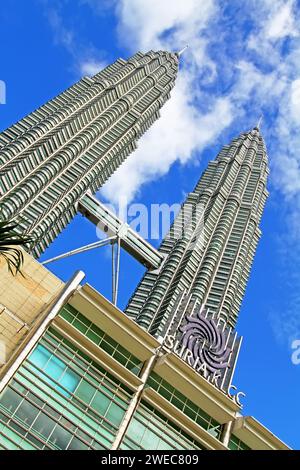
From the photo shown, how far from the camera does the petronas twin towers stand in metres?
103

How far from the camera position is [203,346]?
45094 mm

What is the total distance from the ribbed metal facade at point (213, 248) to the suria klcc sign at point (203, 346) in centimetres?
3818

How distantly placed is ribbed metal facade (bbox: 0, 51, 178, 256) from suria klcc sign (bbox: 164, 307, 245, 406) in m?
44.9

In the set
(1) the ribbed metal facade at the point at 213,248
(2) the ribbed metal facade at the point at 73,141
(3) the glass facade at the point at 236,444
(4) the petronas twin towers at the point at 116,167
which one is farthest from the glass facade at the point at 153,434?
(2) the ribbed metal facade at the point at 73,141

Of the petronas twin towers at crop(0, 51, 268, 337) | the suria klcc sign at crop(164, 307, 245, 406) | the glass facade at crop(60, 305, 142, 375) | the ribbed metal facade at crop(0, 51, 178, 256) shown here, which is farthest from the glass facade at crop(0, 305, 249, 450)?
the ribbed metal facade at crop(0, 51, 178, 256)

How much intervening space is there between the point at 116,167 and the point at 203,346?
9466 centimetres

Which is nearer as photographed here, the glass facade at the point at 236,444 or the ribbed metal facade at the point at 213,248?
the glass facade at the point at 236,444

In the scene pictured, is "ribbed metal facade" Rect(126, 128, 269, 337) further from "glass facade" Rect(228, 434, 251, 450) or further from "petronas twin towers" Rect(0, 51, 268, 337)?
"glass facade" Rect(228, 434, 251, 450)

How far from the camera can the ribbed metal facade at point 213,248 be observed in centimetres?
10462

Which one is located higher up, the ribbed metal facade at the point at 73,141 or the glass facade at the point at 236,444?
the ribbed metal facade at the point at 73,141

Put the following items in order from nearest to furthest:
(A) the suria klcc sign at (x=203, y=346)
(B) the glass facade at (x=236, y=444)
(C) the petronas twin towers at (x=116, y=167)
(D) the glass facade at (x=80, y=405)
Answer: (D) the glass facade at (x=80, y=405) → (B) the glass facade at (x=236, y=444) → (A) the suria klcc sign at (x=203, y=346) → (C) the petronas twin towers at (x=116, y=167)

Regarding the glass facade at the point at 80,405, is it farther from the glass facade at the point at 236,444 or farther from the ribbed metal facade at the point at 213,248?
the ribbed metal facade at the point at 213,248

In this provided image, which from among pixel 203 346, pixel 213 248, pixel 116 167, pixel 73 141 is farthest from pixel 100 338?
pixel 116 167

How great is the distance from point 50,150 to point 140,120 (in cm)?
3458
